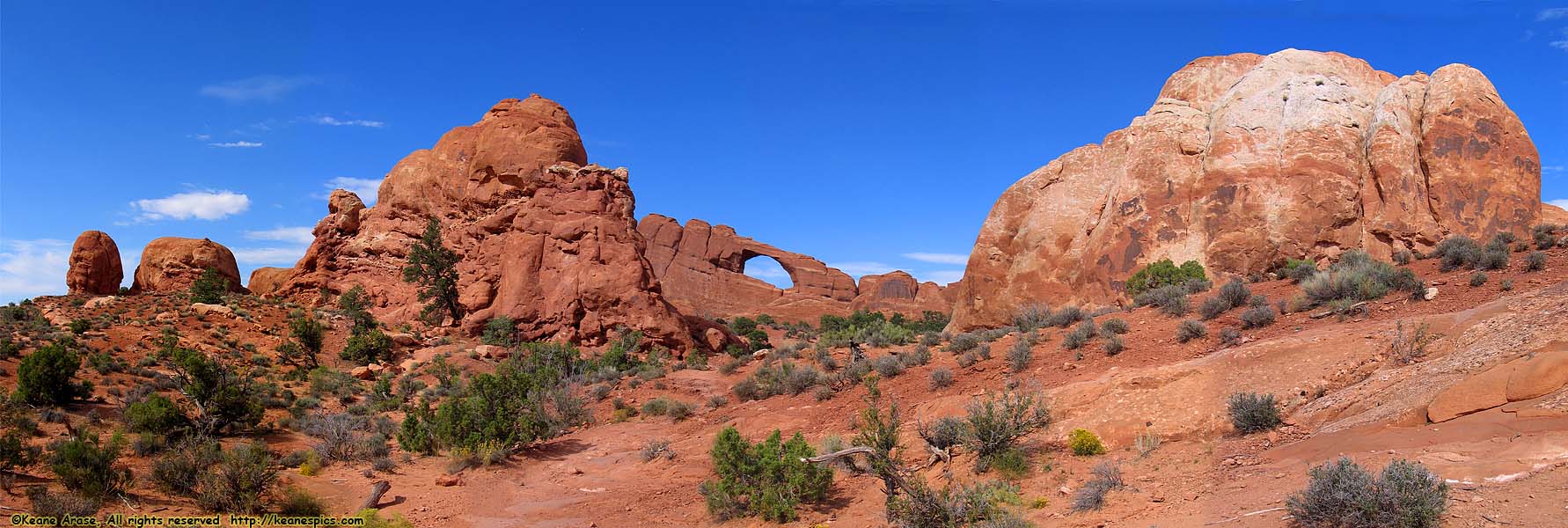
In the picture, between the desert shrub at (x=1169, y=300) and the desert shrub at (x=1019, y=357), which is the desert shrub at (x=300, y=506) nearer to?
the desert shrub at (x=1019, y=357)

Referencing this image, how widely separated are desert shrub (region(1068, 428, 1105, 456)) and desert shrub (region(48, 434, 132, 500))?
10.2m

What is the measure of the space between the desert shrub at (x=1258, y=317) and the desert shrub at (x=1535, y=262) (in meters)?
4.19

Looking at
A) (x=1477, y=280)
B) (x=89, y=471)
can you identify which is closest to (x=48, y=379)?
(x=89, y=471)

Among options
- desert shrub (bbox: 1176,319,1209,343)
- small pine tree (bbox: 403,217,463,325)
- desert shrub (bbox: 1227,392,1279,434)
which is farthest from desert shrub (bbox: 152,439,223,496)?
small pine tree (bbox: 403,217,463,325)

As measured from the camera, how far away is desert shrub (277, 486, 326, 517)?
8478mm

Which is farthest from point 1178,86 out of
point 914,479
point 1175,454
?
point 914,479

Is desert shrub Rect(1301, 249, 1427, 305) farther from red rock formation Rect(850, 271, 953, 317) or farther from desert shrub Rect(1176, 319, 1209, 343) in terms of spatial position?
red rock formation Rect(850, 271, 953, 317)

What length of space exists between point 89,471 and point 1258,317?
48.5ft

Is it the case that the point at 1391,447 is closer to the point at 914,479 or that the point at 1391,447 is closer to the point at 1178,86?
the point at 914,479

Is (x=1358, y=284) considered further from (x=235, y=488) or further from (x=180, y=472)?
(x=180, y=472)

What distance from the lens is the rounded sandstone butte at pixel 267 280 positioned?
34969 millimetres

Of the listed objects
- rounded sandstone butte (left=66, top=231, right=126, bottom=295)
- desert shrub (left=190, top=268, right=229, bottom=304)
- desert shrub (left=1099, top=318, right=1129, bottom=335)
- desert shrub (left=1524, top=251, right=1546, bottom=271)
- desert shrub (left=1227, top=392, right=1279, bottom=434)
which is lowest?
desert shrub (left=1227, top=392, right=1279, bottom=434)

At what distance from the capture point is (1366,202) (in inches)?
750

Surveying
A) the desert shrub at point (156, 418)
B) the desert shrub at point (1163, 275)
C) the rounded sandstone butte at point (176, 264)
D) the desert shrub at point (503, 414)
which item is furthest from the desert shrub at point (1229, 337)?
the rounded sandstone butte at point (176, 264)
